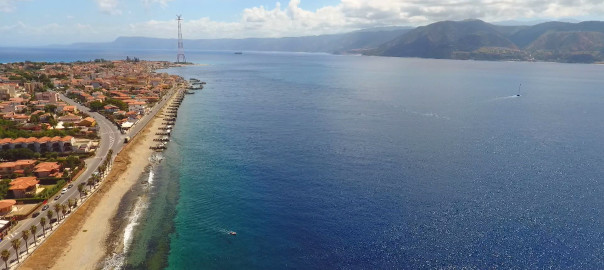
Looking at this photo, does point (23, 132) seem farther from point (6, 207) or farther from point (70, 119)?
point (6, 207)

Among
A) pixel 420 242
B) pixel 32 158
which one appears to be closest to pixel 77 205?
pixel 32 158

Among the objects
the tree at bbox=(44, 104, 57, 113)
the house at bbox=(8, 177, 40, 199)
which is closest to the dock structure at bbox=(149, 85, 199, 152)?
the house at bbox=(8, 177, 40, 199)

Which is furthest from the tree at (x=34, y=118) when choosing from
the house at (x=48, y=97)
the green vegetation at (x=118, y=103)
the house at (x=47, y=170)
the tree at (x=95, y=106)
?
the house at (x=47, y=170)

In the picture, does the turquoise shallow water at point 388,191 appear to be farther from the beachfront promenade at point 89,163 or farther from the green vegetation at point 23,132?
the green vegetation at point 23,132

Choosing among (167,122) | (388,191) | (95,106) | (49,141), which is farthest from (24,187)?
(95,106)

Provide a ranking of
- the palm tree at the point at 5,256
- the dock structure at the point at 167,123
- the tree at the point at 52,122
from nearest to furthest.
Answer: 1. the palm tree at the point at 5,256
2. the dock structure at the point at 167,123
3. the tree at the point at 52,122

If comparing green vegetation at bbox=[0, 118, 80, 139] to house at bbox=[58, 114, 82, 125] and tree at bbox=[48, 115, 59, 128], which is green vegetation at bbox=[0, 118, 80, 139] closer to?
tree at bbox=[48, 115, 59, 128]
